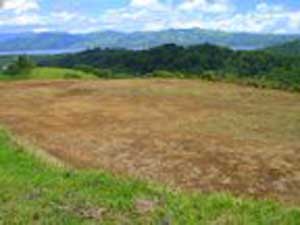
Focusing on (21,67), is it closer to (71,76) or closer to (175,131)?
(71,76)

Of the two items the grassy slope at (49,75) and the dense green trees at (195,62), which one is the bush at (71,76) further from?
the dense green trees at (195,62)

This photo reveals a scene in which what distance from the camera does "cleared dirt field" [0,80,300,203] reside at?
42.2 feet

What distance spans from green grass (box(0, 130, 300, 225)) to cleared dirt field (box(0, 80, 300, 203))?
3.58m

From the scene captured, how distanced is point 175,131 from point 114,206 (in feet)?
36.2

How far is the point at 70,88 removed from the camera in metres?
30.7

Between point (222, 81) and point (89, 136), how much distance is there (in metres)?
16.0

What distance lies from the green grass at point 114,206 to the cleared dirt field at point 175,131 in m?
3.58

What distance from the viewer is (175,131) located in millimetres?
18156

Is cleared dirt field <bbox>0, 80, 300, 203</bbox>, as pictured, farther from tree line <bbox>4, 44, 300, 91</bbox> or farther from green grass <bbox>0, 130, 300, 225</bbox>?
tree line <bbox>4, 44, 300, 91</bbox>

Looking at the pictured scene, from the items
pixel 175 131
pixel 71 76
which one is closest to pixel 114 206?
pixel 175 131

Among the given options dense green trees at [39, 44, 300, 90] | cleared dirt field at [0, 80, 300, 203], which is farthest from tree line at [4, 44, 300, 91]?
cleared dirt field at [0, 80, 300, 203]

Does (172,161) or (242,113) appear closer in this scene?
(172,161)

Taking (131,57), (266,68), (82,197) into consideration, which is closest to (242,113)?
(82,197)

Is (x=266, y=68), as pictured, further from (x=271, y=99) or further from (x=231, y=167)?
(x=231, y=167)
